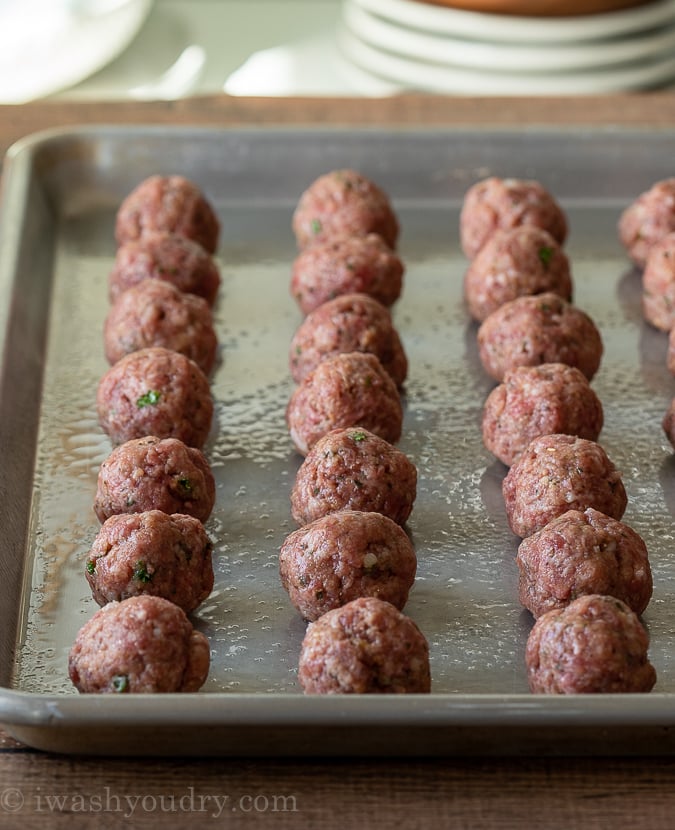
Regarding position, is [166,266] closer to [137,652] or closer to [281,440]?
[281,440]

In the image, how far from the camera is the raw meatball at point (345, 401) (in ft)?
9.08

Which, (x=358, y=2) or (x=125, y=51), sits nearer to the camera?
(x=358, y=2)

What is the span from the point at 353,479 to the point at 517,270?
2.89ft

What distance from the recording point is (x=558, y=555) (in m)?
2.37

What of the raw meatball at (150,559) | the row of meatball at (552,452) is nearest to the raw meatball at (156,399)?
the raw meatball at (150,559)

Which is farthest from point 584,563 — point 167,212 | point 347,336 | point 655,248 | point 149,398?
point 167,212

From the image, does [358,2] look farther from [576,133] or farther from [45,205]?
[45,205]

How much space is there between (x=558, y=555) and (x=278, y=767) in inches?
23.7

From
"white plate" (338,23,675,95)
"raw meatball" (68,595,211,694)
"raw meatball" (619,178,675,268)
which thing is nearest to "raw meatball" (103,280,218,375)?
"raw meatball" (68,595,211,694)

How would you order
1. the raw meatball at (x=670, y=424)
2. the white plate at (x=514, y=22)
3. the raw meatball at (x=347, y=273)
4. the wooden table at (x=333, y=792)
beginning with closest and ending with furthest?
the wooden table at (x=333, y=792)
the raw meatball at (x=670, y=424)
the raw meatball at (x=347, y=273)
the white plate at (x=514, y=22)

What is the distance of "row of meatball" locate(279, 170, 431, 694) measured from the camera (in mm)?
2164

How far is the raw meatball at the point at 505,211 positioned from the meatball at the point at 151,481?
45.8 inches

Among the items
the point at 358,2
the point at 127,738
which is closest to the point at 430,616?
the point at 127,738

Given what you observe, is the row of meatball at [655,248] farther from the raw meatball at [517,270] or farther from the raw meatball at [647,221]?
the raw meatball at [517,270]
